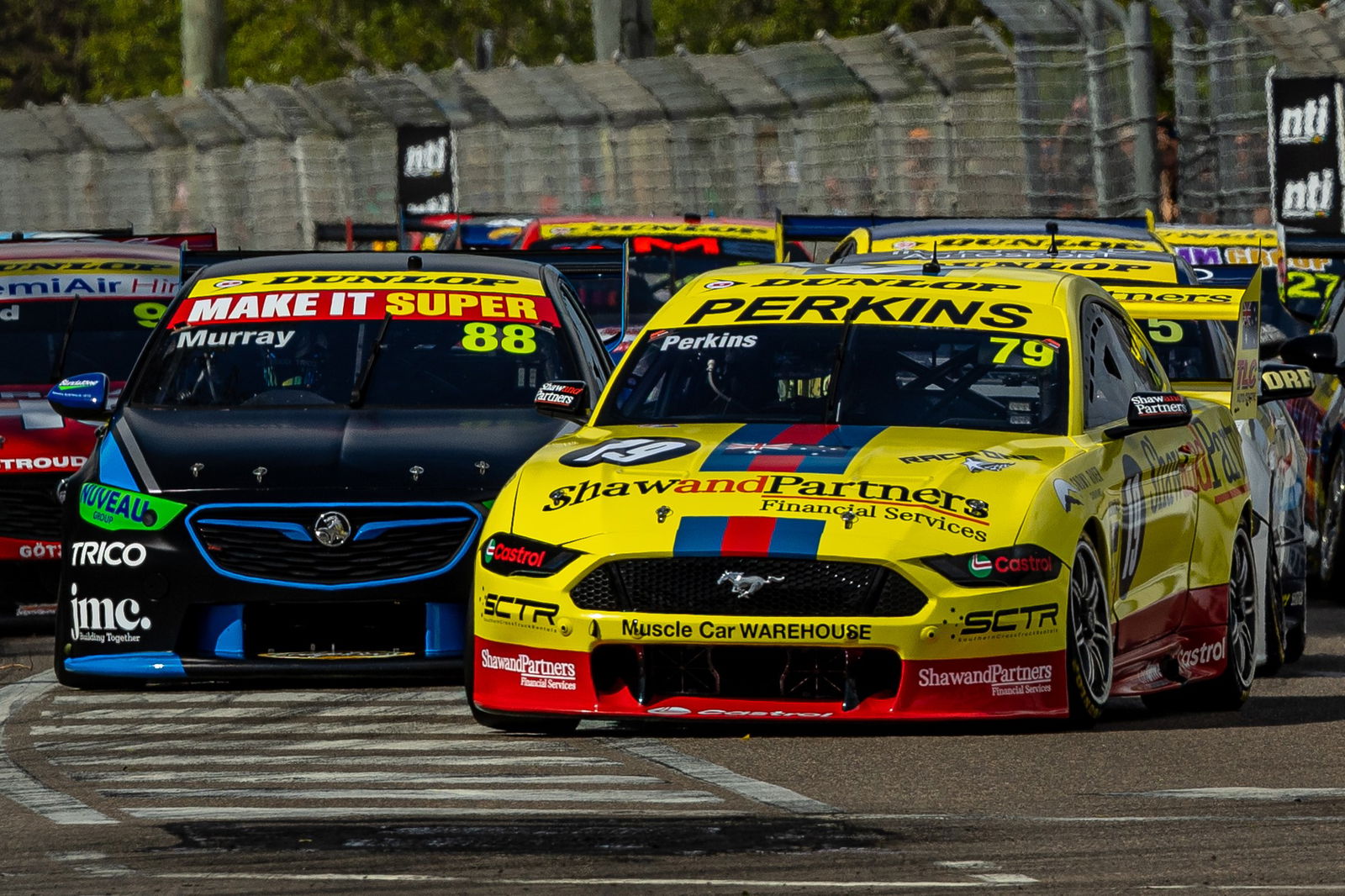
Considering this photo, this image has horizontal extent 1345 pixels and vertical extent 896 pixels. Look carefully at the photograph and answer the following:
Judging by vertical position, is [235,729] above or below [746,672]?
below

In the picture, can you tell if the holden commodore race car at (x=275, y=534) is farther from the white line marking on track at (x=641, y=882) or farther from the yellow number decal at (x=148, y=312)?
the white line marking on track at (x=641, y=882)

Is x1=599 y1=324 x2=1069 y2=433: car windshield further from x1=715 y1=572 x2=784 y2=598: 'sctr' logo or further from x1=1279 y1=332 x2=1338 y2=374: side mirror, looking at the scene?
x1=1279 y1=332 x2=1338 y2=374: side mirror

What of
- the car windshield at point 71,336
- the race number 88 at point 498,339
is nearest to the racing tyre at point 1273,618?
the race number 88 at point 498,339

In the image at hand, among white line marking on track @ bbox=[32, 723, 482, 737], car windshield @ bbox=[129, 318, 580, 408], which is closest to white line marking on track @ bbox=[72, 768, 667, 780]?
white line marking on track @ bbox=[32, 723, 482, 737]

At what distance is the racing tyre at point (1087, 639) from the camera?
8883mm

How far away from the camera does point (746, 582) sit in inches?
341

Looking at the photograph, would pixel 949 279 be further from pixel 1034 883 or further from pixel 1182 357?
pixel 1034 883

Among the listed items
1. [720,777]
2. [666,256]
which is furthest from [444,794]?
[666,256]

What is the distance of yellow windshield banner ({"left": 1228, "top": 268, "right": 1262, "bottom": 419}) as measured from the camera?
1141 cm

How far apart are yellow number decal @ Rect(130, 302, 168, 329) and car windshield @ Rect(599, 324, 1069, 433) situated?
16.4ft

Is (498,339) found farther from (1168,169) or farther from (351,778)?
(1168,169)

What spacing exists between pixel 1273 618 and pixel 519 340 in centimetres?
303

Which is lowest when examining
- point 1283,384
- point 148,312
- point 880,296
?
point 1283,384

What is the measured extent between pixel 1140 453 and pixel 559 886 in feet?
12.6
